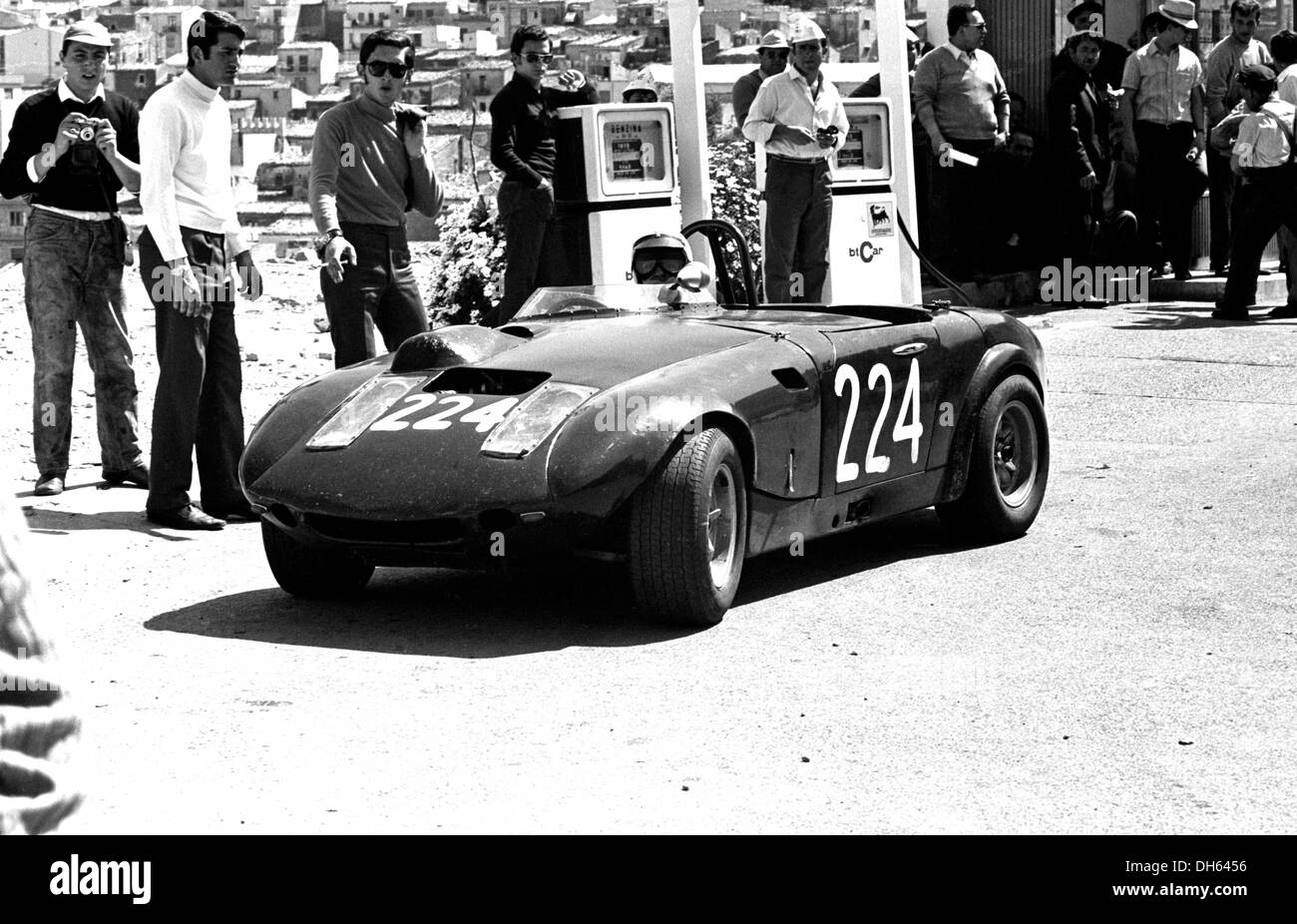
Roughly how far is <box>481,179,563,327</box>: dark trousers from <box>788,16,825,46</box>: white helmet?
82.1 inches

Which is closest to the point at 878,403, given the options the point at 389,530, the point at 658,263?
the point at 658,263

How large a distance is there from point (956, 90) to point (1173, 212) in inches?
104

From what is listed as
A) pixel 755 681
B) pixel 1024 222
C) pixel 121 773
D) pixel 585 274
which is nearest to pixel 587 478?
pixel 755 681

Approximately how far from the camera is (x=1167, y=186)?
56.0ft

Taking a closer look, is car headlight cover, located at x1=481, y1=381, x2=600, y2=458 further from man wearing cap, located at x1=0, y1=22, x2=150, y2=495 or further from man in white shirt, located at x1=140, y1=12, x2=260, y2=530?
man wearing cap, located at x1=0, y1=22, x2=150, y2=495

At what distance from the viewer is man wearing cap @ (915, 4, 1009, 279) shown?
51.5 ft

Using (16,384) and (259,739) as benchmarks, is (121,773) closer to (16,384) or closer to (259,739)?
(259,739)

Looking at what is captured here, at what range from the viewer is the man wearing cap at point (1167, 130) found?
1658 centimetres

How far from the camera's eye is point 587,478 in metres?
6.64

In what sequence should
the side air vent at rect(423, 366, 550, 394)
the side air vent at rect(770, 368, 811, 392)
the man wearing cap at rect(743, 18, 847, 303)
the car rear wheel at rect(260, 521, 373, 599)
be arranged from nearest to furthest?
1. the side air vent at rect(423, 366, 550, 394)
2. the car rear wheel at rect(260, 521, 373, 599)
3. the side air vent at rect(770, 368, 811, 392)
4. the man wearing cap at rect(743, 18, 847, 303)

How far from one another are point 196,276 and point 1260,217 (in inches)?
357

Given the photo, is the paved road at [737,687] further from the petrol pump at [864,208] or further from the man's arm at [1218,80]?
A: the man's arm at [1218,80]

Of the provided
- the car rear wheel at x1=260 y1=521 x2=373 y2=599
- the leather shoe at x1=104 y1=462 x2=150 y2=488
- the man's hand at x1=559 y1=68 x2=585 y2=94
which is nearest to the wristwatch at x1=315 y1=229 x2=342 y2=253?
the leather shoe at x1=104 y1=462 x2=150 y2=488

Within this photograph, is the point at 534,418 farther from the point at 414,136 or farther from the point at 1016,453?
the point at 414,136
